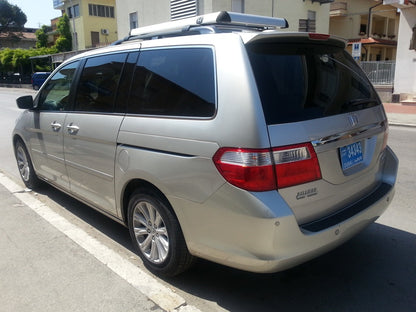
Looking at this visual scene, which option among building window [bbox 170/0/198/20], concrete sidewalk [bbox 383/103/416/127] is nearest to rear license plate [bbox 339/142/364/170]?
concrete sidewalk [bbox 383/103/416/127]

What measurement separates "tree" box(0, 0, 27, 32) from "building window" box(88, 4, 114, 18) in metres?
32.0

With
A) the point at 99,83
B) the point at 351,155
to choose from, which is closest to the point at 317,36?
the point at 351,155

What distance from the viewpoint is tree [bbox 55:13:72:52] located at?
49531 millimetres

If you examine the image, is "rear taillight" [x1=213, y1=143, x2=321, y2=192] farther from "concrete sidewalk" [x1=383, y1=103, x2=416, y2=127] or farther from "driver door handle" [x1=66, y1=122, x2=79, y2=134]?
"concrete sidewalk" [x1=383, y1=103, x2=416, y2=127]

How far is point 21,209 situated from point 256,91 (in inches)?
148

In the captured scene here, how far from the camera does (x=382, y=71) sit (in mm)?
19766

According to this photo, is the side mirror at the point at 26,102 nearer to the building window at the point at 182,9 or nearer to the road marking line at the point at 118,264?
the road marking line at the point at 118,264

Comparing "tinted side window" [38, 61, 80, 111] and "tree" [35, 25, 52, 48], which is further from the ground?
"tree" [35, 25, 52, 48]

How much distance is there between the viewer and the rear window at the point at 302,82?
7.98 feet

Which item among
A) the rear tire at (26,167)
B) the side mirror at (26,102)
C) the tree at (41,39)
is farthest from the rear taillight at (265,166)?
the tree at (41,39)

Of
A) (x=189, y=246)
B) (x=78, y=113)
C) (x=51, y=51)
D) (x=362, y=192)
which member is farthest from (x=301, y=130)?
(x=51, y=51)

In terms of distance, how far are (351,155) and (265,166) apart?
845 millimetres

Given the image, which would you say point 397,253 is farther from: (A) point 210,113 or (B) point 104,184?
(B) point 104,184

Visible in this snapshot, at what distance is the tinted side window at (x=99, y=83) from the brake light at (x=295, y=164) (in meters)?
1.72
